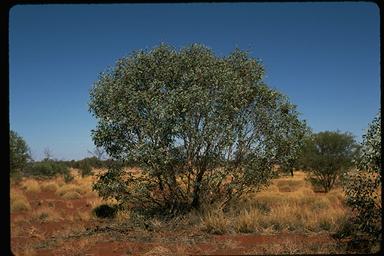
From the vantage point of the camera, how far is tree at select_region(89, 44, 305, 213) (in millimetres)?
14039

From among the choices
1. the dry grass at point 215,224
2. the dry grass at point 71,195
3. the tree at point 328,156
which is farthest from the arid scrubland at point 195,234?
the tree at point 328,156

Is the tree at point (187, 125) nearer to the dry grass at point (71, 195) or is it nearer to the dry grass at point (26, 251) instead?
the dry grass at point (26, 251)

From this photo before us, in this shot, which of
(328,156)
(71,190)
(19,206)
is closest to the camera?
(19,206)

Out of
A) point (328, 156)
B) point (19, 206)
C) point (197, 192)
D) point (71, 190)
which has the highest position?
point (328, 156)

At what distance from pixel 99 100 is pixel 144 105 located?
66.2 inches

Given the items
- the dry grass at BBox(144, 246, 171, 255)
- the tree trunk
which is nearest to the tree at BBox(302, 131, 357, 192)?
the tree trunk

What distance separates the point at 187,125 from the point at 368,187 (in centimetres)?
559

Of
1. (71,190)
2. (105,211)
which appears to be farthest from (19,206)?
(71,190)

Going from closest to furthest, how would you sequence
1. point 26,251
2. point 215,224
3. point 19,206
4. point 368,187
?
point 368,187 → point 26,251 → point 215,224 → point 19,206

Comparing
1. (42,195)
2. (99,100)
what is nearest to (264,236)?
(99,100)

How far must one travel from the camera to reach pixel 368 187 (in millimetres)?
9812

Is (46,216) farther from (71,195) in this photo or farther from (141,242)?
(71,195)
